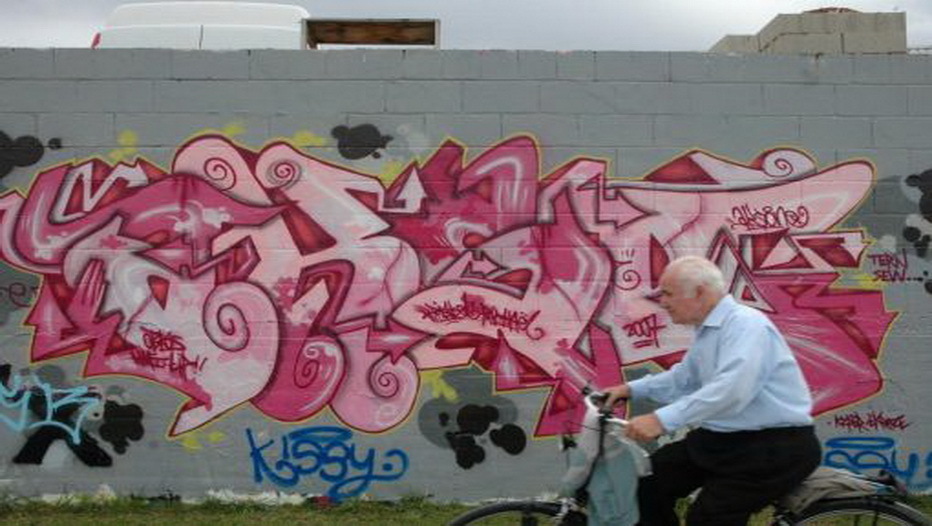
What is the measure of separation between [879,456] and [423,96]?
3500mm

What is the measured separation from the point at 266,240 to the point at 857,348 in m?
3.60

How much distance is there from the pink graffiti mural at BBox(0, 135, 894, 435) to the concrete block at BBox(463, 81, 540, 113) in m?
0.32

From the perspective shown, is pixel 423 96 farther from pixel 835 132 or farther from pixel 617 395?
pixel 617 395

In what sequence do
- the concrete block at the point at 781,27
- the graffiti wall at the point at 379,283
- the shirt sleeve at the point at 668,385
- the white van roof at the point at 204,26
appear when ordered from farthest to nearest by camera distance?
the white van roof at the point at 204,26 < the concrete block at the point at 781,27 < the graffiti wall at the point at 379,283 < the shirt sleeve at the point at 668,385

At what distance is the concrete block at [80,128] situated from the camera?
5.71 metres

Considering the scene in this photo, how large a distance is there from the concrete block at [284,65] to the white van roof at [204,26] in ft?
2.56

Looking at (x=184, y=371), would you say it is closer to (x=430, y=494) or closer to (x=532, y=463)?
(x=430, y=494)

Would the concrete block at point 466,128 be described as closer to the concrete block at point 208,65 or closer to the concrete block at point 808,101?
the concrete block at point 208,65

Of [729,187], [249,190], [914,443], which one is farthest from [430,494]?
[914,443]

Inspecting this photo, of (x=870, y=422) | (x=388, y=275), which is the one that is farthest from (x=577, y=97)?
(x=870, y=422)

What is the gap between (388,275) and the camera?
571 cm

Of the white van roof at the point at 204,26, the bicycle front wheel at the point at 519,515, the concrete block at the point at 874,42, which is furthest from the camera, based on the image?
the white van roof at the point at 204,26

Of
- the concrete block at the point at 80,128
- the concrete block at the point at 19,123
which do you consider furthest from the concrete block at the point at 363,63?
the concrete block at the point at 19,123

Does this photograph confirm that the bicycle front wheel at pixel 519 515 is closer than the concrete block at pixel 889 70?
Yes
